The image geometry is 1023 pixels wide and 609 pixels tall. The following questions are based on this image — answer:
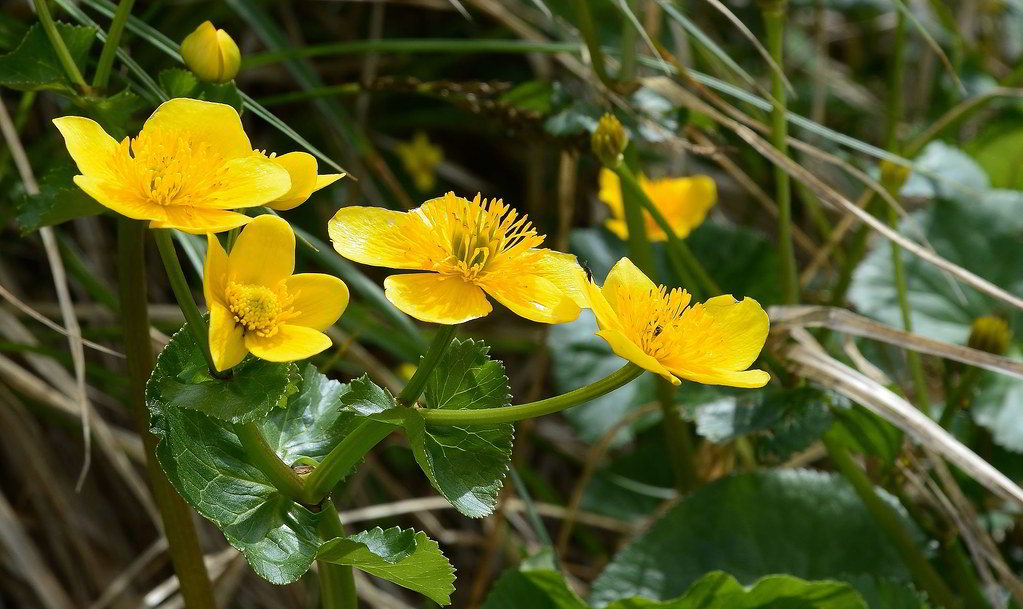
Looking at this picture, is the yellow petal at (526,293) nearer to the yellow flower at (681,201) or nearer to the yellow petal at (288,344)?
the yellow petal at (288,344)

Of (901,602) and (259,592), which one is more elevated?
(901,602)

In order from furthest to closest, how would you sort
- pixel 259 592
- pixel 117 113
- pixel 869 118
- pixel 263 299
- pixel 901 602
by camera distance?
1. pixel 869 118
2. pixel 259 592
3. pixel 901 602
4. pixel 117 113
5. pixel 263 299

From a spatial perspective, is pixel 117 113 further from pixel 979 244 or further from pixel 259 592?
pixel 979 244

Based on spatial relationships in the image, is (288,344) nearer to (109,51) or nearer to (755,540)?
(109,51)

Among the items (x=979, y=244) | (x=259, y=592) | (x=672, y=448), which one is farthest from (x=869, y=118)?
(x=259, y=592)

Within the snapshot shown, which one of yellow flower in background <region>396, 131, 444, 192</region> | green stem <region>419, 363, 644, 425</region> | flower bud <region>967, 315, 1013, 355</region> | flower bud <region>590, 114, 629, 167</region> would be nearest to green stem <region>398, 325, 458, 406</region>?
green stem <region>419, 363, 644, 425</region>

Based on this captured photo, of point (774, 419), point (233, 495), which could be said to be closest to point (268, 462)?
point (233, 495)

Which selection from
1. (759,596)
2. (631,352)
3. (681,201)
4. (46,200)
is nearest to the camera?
(631,352)
